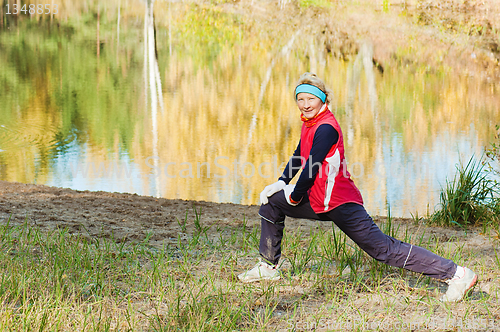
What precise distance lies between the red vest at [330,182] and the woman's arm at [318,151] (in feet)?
0.10

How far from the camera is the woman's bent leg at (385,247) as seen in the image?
11.5ft

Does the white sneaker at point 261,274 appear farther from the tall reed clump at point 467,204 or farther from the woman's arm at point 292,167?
the tall reed clump at point 467,204

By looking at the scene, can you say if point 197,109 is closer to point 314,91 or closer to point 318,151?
point 314,91

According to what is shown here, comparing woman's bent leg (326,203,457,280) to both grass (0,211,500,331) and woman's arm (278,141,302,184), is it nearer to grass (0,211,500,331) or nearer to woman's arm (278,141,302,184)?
grass (0,211,500,331)

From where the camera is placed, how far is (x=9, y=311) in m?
3.21

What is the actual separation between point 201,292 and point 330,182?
1.16 m

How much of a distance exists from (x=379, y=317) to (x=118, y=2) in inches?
1282

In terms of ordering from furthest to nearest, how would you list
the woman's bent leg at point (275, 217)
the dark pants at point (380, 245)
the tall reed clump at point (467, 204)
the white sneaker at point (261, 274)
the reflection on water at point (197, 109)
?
the reflection on water at point (197, 109)
the tall reed clump at point (467, 204)
the white sneaker at point (261, 274)
the woman's bent leg at point (275, 217)
the dark pants at point (380, 245)

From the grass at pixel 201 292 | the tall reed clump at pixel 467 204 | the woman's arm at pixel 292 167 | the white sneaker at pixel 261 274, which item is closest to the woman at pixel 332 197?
the woman's arm at pixel 292 167

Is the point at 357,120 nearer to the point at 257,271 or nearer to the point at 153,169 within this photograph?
the point at 153,169

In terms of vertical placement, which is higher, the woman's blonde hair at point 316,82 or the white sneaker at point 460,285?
the woman's blonde hair at point 316,82

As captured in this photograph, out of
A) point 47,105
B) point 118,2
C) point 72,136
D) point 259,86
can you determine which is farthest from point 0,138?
point 118,2

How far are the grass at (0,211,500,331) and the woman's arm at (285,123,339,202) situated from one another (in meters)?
0.83

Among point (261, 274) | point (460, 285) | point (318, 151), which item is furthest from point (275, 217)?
point (460, 285)
